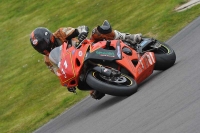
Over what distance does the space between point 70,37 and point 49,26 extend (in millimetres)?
14434

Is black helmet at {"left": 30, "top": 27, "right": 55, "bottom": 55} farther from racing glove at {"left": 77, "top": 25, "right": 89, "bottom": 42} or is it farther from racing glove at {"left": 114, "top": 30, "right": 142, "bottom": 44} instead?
racing glove at {"left": 114, "top": 30, "right": 142, "bottom": 44}

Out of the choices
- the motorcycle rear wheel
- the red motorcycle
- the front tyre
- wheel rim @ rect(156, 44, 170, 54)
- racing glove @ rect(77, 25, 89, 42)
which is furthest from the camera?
wheel rim @ rect(156, 44, 170, 54)

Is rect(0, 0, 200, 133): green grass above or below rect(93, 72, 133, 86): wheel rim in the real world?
below

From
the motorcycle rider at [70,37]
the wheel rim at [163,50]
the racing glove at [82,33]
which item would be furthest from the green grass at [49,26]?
the wheel rim at [163,50]

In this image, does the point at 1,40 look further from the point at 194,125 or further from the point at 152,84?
the point at 194,125

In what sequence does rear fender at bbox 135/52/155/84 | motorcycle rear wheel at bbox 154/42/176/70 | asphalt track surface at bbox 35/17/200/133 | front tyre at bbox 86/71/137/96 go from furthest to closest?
motorcycle rear wheel at bbox 154/42/176/70 → rear fender at bbox 135/52/155/84 → front tyre at bbox 86/71/137/96 → asphalt track surface at bbox 35/17/200/133

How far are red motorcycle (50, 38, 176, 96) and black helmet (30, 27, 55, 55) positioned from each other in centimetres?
33

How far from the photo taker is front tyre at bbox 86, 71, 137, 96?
814 centimetres

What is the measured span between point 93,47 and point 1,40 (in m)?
18.1

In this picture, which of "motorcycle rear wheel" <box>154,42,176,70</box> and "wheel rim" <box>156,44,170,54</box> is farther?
"wheel rim" <box>156,44,170,54</box>

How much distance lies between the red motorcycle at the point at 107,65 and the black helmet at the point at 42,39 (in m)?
0.33

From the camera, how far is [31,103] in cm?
1389

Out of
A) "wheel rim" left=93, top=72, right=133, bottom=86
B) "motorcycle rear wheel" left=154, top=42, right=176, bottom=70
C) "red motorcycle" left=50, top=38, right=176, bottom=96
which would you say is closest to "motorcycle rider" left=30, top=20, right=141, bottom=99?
"red motorcycle" left=50, top=38, right=176, bottom=96

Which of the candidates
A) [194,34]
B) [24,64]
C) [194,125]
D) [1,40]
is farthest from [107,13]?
[194,125]
